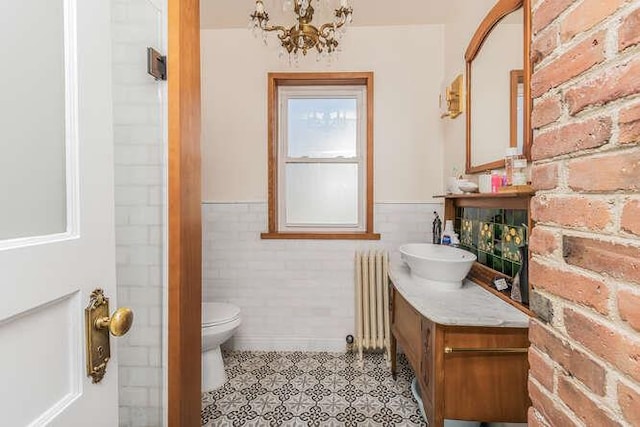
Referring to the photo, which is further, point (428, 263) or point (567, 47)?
point (428, 263)

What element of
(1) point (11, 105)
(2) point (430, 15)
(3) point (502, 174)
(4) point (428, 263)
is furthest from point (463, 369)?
(2) point (430, 15)

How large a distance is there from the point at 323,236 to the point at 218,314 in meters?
1.00

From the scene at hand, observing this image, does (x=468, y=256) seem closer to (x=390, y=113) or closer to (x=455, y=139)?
(x=455, y=139)

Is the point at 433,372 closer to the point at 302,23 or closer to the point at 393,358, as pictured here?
the point at 393,358

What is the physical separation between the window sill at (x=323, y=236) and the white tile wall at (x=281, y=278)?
0.12ft

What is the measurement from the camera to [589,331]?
0.65 metres

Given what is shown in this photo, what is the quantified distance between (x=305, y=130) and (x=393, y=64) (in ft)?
2.89

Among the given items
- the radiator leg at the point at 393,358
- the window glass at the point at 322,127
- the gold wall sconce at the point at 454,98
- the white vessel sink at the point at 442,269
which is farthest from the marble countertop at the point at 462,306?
the window glass at the point at 322,127

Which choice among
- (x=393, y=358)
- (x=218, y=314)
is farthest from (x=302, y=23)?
(x=393, y=358)

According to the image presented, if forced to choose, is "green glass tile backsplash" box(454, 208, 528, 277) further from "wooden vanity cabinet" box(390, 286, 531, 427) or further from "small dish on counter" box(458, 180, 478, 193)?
"wooden vanity cabinet" box(390, 286, 531, 427)

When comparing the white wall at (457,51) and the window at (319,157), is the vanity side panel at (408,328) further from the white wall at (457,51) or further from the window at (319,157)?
the white wall at (457,51)

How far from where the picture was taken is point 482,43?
196 cm

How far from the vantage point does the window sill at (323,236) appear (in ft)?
8.93

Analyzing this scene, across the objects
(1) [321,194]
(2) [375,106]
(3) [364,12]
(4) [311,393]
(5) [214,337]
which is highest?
(3) [364,12]
